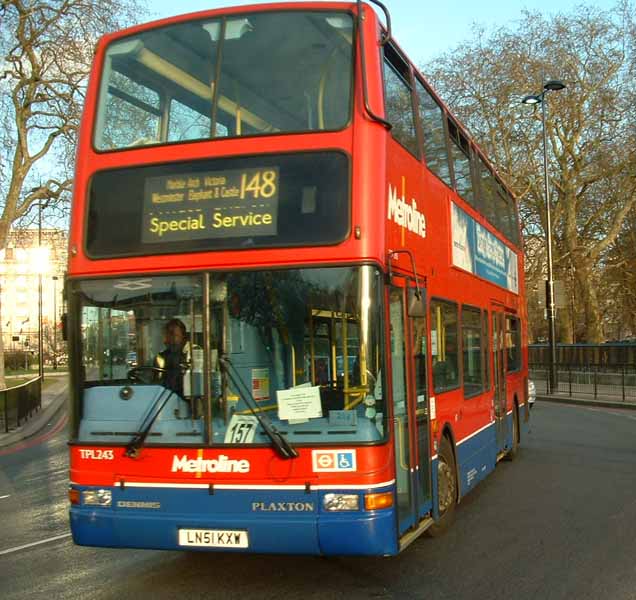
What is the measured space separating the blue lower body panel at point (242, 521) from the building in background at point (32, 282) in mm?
1697

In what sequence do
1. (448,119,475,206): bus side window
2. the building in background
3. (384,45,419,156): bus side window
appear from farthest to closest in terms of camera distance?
the building in background < (448,119,475,206): bus side window < (384,45,419,156): bus side window

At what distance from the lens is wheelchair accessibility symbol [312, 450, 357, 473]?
552cm

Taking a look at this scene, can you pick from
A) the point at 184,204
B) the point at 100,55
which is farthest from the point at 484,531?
the point at 100,55

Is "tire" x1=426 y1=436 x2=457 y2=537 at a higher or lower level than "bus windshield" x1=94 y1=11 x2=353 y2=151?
lower

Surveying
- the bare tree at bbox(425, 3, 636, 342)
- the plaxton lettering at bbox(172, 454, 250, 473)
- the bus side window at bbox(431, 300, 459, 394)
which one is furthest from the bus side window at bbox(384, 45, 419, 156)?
the bare tree at bbox(425, 3, 636, 342)

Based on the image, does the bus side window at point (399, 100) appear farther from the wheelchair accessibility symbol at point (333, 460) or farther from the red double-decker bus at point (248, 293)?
the wheelchair accessibility symbol at point (333, 460)

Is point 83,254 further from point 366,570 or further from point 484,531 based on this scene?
point 484,531

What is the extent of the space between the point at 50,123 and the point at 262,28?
26096 millimetres

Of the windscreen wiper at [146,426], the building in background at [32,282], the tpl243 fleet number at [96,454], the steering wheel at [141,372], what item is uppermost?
the building in background at [32,282]

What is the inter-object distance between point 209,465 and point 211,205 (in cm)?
182

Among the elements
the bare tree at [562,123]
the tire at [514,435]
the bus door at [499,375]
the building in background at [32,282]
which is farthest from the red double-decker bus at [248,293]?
the bare tree at [562,123]

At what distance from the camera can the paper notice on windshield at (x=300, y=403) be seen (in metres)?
5.64

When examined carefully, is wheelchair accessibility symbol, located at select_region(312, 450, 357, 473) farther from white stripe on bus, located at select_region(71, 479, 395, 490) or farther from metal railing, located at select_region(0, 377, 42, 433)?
metal railing, located at select_region(0, 377, 42, 433)

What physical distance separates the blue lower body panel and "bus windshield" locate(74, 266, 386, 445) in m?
0.38
